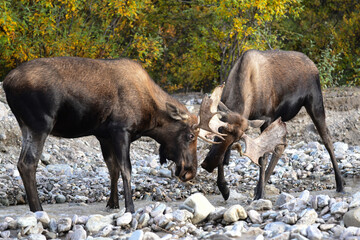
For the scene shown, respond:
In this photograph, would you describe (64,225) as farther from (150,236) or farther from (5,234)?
(150,236)

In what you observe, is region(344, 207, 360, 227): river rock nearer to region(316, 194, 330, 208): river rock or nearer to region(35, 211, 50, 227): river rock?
region(316, 194, 330, 208): river rock

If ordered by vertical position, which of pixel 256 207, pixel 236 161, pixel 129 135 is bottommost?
pixel 236 161

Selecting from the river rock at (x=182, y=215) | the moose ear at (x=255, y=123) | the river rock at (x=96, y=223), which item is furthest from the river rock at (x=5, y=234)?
the moose ear at (x=255, y=123)

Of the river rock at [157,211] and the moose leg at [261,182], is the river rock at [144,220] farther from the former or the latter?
the moose leg at [261,182]

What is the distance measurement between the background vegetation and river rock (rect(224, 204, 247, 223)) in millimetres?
6375

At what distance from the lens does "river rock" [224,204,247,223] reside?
6.52 metres

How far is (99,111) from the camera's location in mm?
7309

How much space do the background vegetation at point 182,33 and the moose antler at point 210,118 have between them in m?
5.04

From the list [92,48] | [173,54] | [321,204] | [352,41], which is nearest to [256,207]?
[321,204]

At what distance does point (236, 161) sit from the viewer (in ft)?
38.6

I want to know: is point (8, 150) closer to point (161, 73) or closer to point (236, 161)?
point (236, 161)

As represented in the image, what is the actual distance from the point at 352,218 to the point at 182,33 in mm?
12103

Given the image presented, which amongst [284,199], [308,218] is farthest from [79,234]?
[284,199]

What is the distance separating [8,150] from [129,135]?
4.32 m
